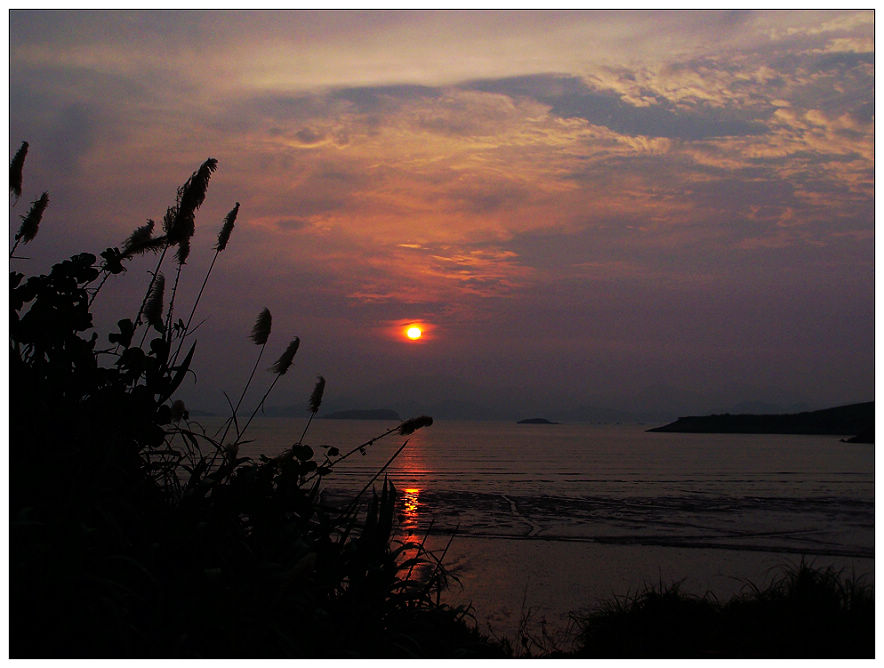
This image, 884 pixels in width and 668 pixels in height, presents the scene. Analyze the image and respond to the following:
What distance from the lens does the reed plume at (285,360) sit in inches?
171

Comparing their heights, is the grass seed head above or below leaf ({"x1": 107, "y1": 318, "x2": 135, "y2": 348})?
below

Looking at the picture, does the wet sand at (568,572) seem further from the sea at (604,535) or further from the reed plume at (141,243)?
the reed plume at (141,243)

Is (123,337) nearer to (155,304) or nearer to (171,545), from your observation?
(155,304)

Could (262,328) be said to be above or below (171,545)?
above

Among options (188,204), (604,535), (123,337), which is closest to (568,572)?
(604,535)

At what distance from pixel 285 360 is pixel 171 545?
3.94 feet

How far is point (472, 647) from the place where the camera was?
448 centimetres

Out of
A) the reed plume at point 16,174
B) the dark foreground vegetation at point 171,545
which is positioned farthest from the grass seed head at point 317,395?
the reed plume at point 16,174

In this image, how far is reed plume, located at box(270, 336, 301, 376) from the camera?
14.3ft

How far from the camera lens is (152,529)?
3.65m

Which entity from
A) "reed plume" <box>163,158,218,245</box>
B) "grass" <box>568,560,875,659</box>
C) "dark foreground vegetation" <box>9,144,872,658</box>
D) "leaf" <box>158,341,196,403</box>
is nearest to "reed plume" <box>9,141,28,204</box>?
"dark foreground vegetation" <box>9,144,872,658</box>

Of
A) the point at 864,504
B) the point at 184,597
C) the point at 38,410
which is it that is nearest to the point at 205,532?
the point at 184,597

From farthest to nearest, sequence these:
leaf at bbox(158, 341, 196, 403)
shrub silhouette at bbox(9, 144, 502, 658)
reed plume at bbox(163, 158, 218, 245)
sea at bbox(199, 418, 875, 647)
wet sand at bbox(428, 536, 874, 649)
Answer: sea at bbox(199, 418, 875, 647), wet sand at bbox(428, 536, 874, 649), leaf at bbox(158, 341, 196, 403), reed plume at bbox(163, 158, 218, 245), shrub silhouette at bbox(9, 144, 502, 658)

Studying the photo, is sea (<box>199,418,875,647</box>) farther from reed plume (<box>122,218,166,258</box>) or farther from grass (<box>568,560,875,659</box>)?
reed plume (<box>122,218,166,258</box>)
